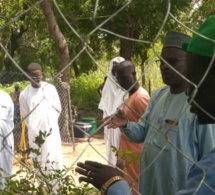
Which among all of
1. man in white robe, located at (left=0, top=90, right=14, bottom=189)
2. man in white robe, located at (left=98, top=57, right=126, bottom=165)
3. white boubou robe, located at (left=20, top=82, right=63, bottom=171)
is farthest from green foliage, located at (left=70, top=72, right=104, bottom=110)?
man in white robe, located at (left=0, top=90, right=14, bottom=189)

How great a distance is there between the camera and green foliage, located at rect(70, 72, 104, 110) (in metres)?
15.2

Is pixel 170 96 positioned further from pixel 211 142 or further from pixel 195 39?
pixel 195 39

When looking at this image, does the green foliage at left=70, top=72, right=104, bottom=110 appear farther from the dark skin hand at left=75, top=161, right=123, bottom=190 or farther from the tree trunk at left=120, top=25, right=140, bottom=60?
the dark skin hand at left=75, top=161, right=123, bottom=190

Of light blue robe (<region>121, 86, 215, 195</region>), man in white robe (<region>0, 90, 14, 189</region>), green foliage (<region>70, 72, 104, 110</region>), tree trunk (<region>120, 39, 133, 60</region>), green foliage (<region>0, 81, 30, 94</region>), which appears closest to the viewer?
light blue robe (<region>121, 86, 215, 195</region>)

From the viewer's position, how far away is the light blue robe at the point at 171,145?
6.88 feet

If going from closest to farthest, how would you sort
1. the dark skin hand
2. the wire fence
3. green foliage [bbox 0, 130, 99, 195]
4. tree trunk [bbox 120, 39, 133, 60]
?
1. the wire fence
2. the dark skin hand
3. green foliage [bbox 0, 130, 99, 195]
4. tree trunk [bbox 120, 39, 133, 60]

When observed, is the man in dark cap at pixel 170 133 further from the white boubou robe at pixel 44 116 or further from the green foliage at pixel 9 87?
the green foliage at pixel 9 87

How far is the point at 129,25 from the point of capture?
12.4 m

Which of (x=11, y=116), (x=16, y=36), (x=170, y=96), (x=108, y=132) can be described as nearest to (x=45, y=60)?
(x=16, y=36)

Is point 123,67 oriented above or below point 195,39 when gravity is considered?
below

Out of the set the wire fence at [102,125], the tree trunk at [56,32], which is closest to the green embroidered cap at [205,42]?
the wire fence at [102,125]

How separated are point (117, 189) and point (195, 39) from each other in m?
0.48

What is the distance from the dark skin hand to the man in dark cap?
0.61 meters

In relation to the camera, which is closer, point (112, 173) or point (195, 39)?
point (195, 39)
